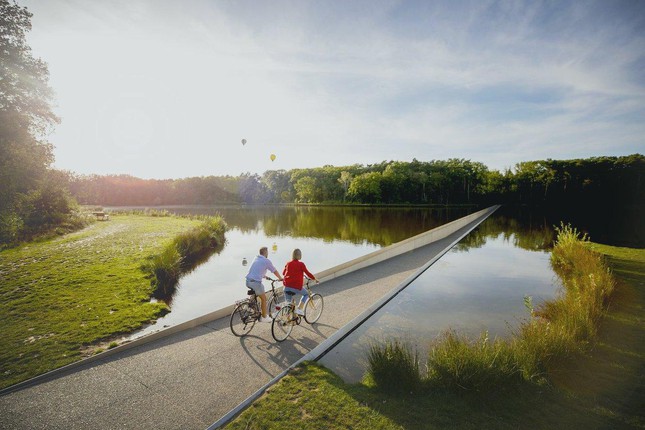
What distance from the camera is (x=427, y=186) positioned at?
3922 inches

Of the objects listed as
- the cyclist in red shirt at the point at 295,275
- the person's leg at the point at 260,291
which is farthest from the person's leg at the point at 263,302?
the cyclist in red shirt at the point at 295,275

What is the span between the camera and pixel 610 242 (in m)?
23.8

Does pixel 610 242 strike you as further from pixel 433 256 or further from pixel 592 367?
pixel 592 367

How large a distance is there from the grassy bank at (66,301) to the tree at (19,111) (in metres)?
4.58

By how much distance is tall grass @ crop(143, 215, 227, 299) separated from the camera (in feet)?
48.4

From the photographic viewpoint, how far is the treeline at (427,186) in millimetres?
89562

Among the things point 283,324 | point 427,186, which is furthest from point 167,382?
point 427,186

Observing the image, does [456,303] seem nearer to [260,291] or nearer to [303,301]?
[303,301]

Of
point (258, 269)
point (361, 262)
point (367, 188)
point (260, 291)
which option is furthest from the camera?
point (367, 188)

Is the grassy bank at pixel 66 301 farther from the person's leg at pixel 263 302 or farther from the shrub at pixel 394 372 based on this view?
the shrub at pixel 394 372

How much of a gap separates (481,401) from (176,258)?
679 inches

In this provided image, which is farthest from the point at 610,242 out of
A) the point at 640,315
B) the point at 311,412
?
the point at 311,412

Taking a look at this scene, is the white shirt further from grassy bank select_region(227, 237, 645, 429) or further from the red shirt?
grassy bank select_region(227, 237, 645, 429)

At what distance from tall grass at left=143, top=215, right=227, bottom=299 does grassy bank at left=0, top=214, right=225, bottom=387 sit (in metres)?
0.20
